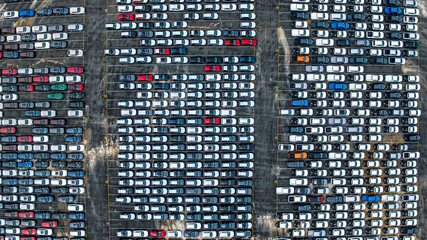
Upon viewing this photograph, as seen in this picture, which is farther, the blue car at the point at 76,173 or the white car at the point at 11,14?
the white car at the point at 11,14

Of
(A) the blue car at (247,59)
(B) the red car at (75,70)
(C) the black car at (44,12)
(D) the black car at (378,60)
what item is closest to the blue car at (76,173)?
(B) the red car at (75,70)

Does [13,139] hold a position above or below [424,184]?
above

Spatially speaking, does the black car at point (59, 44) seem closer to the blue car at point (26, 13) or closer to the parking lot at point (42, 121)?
the parking lot at point (42, 121)

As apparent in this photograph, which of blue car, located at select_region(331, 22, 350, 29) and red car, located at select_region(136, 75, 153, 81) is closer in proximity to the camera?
red car, located at select_region(136, 75, 153, 81)

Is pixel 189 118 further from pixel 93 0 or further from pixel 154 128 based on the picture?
pixel 93 0

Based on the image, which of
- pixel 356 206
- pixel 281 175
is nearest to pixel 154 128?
pixel 281 175

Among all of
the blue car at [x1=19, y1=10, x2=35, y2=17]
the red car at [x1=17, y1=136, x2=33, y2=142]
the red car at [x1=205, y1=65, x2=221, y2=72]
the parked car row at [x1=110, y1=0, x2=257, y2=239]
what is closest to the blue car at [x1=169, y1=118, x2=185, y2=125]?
the parked car row at [x1=110, y1=0, x2=257, y2=239]

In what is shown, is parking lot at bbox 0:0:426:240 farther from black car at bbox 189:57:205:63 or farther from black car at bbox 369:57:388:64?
black car at bbox 369:57:388:64
